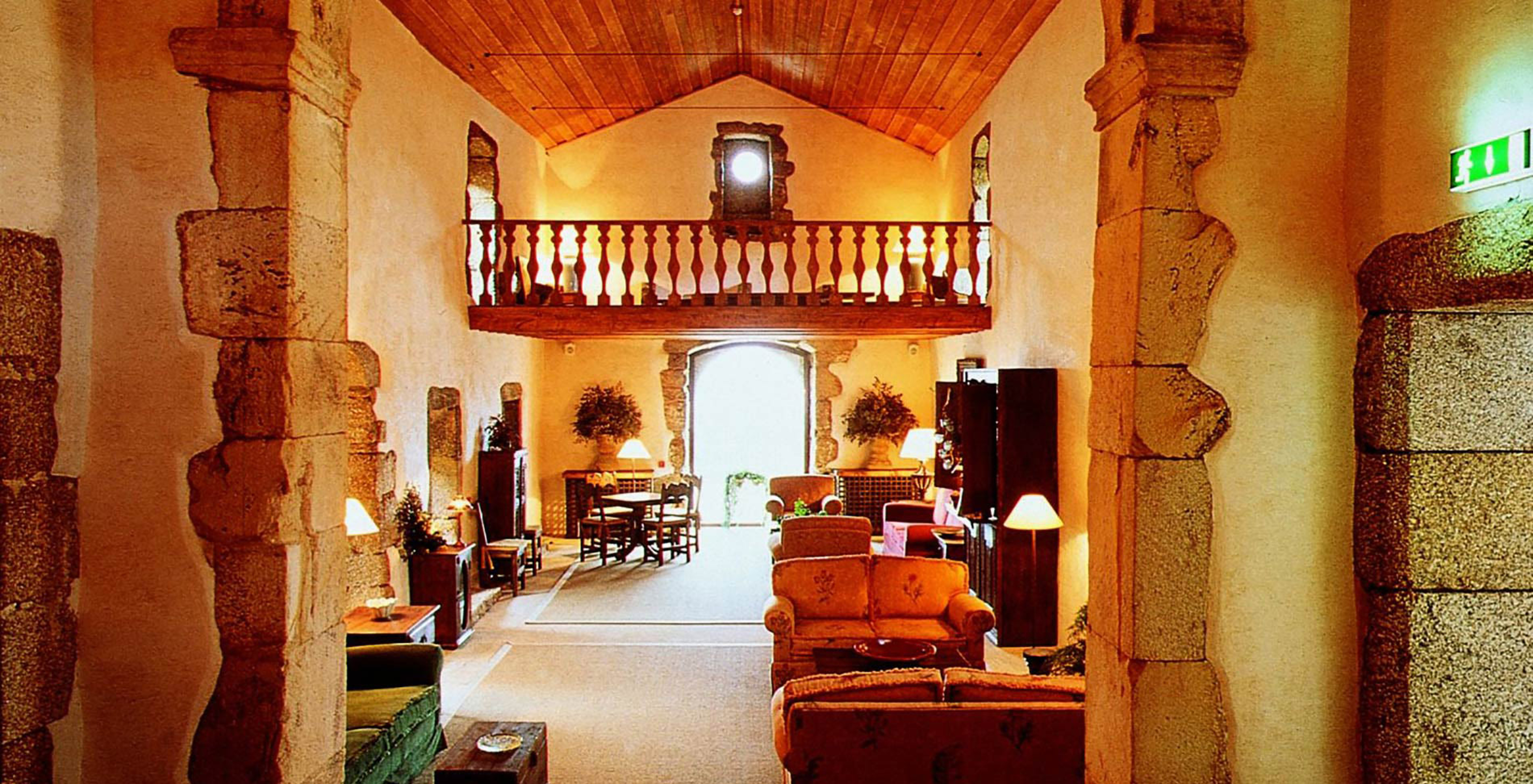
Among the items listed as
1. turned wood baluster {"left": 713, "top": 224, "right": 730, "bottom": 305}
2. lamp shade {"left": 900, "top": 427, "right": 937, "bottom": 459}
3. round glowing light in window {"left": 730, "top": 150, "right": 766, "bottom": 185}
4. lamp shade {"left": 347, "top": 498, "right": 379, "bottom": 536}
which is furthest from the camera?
round glowing light in window {"left": 730, "top": 150, "right": 766, "bottom": 185}

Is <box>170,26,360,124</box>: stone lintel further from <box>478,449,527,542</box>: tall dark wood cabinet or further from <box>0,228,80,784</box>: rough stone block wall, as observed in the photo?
<box>478,449,527,542</box>: tall dark wood cabinet

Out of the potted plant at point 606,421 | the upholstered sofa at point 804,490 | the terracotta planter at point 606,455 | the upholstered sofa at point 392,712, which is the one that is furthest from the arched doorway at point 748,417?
the upholstered sofa at point 392,712

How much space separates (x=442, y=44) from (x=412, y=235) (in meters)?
1.78

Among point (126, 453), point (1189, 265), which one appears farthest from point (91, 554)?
point (1189, 265)

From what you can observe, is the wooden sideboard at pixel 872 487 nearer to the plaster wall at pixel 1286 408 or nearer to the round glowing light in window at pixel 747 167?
the round glowing light in window at pixel 747 167

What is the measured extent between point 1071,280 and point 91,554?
19.2ft

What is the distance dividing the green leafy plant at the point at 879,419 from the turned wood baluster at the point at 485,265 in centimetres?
510

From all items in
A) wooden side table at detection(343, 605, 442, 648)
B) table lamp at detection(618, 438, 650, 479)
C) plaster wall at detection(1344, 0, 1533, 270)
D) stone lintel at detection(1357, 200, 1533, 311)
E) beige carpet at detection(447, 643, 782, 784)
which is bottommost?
beige carpet at detection(447, 643, 782, 784)

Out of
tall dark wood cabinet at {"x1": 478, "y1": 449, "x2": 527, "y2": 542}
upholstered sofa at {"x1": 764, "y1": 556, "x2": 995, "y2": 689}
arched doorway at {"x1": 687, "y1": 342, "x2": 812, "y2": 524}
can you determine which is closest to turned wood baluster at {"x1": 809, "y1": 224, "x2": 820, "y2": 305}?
upholstered sofa at {"x1": 764, "y1": 556, "x2": 995, "y2": 689}

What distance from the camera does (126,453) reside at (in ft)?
7.81

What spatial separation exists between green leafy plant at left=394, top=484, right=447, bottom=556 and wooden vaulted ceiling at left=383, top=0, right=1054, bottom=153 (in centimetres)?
388

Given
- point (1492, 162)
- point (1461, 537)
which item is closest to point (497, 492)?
point (1461, 537)

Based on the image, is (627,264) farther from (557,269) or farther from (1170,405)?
(1170,405)

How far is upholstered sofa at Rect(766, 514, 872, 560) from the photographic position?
7.89 metres
